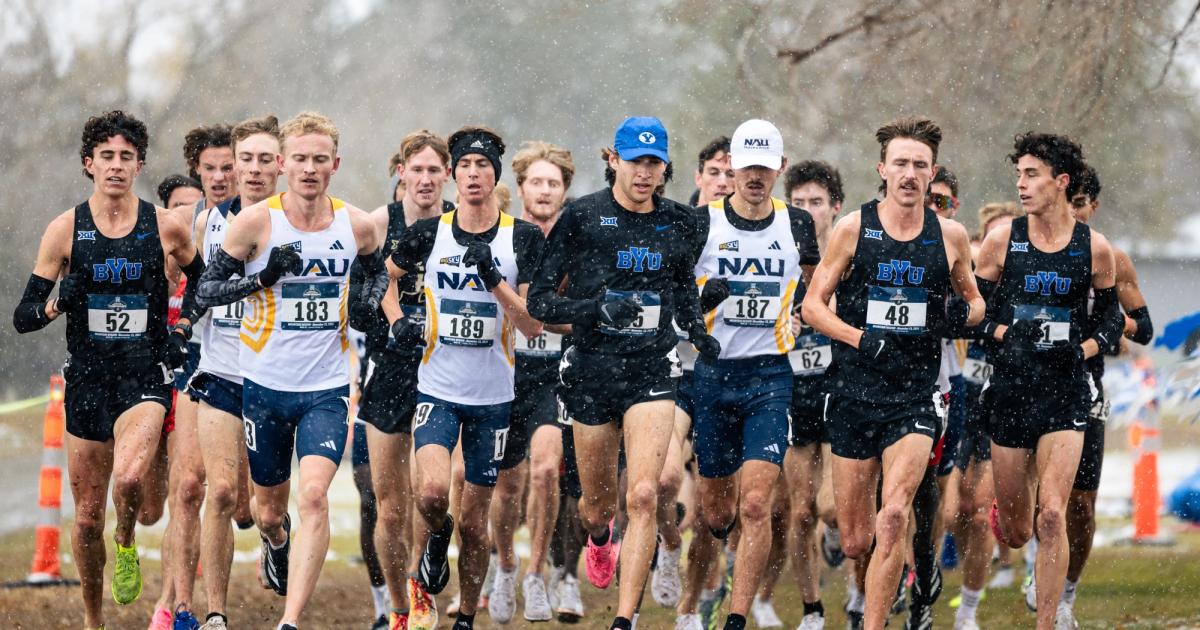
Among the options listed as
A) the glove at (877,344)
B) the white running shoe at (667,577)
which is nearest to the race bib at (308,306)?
the glove at (877,344)

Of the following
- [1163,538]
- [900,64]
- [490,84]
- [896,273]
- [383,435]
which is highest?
[490,84]

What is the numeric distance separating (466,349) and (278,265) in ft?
3.88

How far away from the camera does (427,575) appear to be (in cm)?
890

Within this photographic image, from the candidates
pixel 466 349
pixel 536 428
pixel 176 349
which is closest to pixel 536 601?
pixel 536 428

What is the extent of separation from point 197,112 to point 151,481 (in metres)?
22.2

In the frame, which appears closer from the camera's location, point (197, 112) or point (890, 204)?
point (890, 204)

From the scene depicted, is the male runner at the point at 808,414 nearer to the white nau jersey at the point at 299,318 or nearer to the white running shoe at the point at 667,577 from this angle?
the white running shoe at the point at 667,577

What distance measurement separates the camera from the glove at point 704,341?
8367mm

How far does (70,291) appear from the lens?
8.51 m

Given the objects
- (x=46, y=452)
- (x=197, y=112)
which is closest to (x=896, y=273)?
Answer: (x=46, y=452)

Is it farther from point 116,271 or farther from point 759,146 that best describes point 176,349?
point 759,146

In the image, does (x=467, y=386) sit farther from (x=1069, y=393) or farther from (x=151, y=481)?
(x=1069, y=393)

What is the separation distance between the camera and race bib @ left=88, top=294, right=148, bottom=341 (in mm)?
8742

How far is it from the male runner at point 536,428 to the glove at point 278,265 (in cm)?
257
